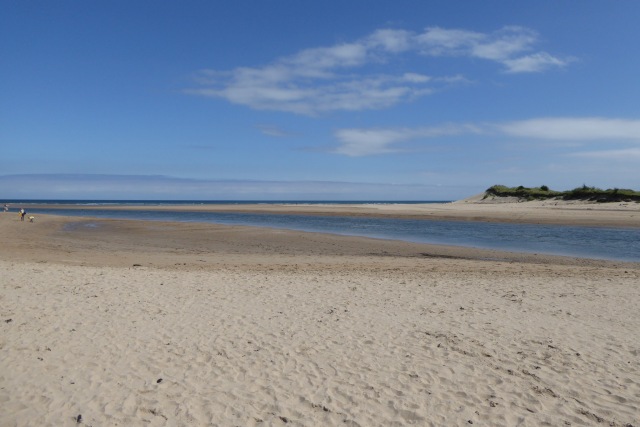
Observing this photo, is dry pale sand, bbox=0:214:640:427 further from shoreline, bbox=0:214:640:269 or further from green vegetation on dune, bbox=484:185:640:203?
green vegetation on dune, bbox=484:185:640:203

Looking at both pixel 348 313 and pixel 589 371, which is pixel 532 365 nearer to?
pixel 589 371

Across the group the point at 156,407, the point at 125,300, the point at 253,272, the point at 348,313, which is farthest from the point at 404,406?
the point at 253,272

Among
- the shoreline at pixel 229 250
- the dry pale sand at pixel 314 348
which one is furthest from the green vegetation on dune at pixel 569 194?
the dry pale sand at pixel 314 348

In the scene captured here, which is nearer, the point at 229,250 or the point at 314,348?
the point at 314,348

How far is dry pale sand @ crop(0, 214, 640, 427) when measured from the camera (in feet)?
18.3

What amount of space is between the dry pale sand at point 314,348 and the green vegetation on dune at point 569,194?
46.2 m

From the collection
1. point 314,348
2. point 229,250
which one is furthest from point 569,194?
point 314,348

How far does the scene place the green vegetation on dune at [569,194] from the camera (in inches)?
2077

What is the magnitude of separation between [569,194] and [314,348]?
202 feet

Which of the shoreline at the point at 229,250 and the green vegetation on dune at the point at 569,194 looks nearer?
the shoreline at the point at 229,250

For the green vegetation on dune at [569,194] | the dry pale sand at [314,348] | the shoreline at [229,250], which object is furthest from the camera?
the green vegetation on dune at [569,194]

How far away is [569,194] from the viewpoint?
195 ft

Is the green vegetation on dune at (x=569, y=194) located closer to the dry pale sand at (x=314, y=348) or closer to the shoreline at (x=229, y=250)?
the shoreline at (x=229, y=250)

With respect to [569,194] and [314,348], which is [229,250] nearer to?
[314,348]
